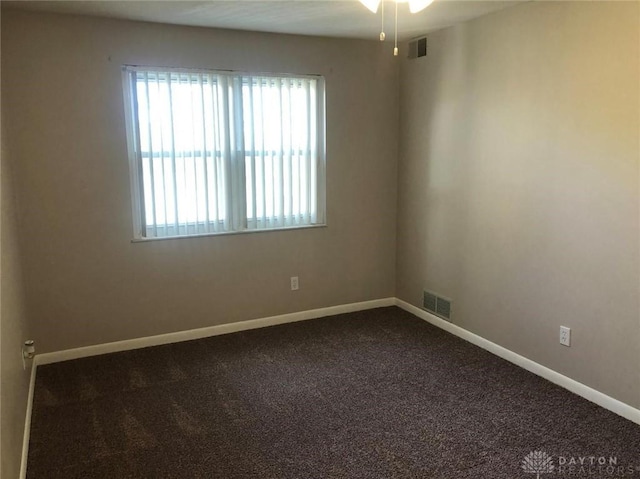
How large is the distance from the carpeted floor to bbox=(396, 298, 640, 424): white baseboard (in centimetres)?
6

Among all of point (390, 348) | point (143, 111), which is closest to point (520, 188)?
point (390, 348)

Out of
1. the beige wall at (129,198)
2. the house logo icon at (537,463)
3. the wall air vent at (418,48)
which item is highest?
the wall air vent at (418,48)

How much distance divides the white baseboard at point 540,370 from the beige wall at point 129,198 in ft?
2.60

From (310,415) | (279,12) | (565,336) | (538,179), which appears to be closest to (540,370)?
(565,336)

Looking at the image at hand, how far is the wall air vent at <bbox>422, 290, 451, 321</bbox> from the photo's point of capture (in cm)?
415

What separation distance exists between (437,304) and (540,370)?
1.07 meters

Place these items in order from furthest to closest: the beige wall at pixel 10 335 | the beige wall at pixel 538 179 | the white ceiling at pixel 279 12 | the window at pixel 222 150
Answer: the window at pixel 222 150
the white ceiling at pixel 279 12
the beige wall at pixel 538 179
the beige wall at pixel 10 335

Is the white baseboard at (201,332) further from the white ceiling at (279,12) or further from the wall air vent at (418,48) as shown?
the white ceiling at (279,12)

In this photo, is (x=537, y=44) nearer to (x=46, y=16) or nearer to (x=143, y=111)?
(x=143, y=111)

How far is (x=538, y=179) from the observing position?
3.23 meters

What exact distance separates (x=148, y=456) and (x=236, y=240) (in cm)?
190

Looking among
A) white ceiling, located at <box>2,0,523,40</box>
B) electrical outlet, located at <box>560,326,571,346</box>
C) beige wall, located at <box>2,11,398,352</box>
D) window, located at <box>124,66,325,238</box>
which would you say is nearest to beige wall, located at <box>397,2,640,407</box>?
electrical outlet, located at <box>560,326,571,346</box>

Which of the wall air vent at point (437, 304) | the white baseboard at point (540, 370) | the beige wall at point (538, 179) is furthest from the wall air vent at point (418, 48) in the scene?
the white baseboard at point (540, 370)

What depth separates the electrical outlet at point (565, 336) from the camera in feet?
10.3
